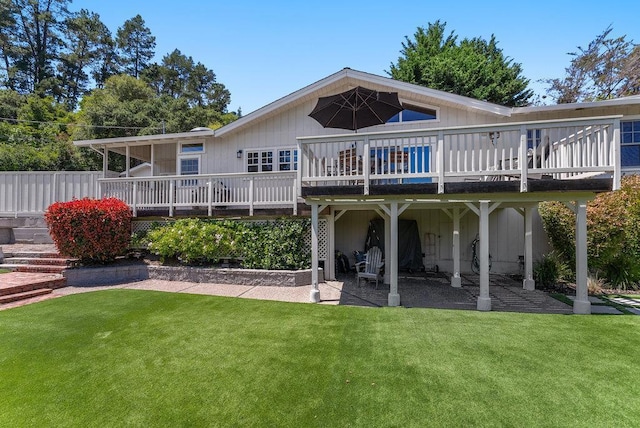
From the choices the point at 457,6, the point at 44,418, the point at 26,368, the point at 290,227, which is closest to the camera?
the point at 44,418

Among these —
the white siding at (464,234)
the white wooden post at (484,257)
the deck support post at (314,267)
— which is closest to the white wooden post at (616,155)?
the white wooden post at (484,257)

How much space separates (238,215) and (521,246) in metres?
8.74

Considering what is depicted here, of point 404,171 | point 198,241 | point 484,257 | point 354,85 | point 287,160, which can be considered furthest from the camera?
point 287,160

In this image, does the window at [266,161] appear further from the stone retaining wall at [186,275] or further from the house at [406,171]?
the stone retaining wall at [186,275]

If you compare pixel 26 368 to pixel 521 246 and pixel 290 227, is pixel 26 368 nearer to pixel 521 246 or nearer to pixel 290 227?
pixel 290 227

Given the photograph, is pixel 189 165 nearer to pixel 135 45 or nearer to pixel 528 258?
pixel 528 258

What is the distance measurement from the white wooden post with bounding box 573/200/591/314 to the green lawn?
0.28 metres

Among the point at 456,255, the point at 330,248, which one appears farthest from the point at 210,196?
the point at 456,255

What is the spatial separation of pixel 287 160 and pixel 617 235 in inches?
357

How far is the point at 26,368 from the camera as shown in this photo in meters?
3.34

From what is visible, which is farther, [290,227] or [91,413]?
[290,227]

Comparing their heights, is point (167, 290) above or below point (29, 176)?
below

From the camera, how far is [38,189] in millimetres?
10516

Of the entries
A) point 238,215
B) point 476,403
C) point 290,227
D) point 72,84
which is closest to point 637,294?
point 476,403
